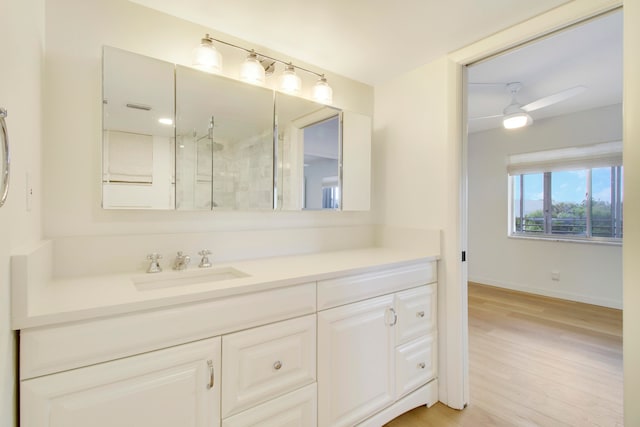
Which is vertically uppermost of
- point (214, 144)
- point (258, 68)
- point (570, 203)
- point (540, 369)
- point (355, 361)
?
point (258, 68)

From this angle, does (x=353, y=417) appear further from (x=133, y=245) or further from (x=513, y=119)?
(x=513, y=119)

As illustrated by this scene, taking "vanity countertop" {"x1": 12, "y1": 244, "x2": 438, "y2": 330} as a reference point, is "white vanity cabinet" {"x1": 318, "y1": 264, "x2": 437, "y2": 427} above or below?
below

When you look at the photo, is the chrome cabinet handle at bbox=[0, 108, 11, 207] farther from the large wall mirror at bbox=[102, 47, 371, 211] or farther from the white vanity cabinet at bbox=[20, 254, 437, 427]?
the large wall mirror at bbox=[102, 47, 371, 211]

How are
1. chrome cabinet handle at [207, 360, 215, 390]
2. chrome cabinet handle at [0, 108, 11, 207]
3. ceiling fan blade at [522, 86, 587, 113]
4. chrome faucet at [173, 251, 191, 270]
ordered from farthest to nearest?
ceiling fan blade at [522, 86, 587, 113]
chrome faucet at [173, 251, 191, 270]
chrome cabinet handle at [207, 360, 215, 390]
chrome cabinet handle at [0, 108, 11, 207]

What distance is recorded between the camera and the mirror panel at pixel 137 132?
1.33m

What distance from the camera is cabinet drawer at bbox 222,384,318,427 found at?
1.13 metres

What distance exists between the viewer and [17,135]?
87 cm

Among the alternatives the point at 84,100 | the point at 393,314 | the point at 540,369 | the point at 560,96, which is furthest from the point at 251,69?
the point at 540,369

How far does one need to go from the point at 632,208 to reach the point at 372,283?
1129mm

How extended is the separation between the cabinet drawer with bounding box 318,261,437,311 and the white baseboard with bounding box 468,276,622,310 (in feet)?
10.5

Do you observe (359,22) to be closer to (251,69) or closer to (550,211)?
(251,69)

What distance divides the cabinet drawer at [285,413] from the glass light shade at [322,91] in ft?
5.44

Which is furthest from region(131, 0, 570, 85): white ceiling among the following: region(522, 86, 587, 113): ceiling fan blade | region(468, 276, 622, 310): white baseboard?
region(468, 276, 622, 310): white baseboard

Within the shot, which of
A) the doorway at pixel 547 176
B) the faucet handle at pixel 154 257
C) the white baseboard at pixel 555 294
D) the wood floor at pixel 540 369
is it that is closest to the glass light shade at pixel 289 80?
the faucet handle at pixel 154 257
